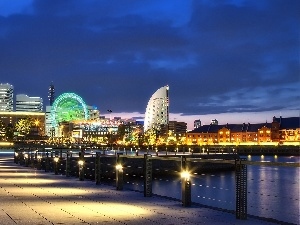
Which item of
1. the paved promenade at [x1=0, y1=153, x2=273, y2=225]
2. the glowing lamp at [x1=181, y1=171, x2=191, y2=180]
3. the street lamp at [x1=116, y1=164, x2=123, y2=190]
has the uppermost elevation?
the glowing lamp at [x1=181, y1=171, x2=191, y2=180]

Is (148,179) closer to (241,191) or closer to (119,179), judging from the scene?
(119,179)

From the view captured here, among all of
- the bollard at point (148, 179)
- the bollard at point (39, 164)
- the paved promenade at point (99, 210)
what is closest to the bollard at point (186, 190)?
the paved promenade at point (99, 210)

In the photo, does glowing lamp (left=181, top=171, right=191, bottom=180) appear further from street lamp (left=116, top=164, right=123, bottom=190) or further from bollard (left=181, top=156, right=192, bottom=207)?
street lamp (left=116, top=164, right=123, bottom=190)

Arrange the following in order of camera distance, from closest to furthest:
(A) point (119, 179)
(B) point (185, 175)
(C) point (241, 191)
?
(C) point (241, 191)
(B) point (185, 175)
(A) point (119, 179)

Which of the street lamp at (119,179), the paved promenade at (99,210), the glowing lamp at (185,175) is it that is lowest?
the paved promenade at (99,210)

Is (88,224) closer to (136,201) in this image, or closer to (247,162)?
(247,162)

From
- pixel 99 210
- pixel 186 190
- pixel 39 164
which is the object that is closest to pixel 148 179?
pixel 186 190

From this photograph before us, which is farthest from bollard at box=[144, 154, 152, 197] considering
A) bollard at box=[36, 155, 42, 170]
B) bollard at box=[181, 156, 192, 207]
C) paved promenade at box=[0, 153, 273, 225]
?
bollard at box=[36, 155, 42, 170]

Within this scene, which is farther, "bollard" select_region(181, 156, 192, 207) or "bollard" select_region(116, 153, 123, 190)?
"bollard" select_region(116, 153, 123, 190)

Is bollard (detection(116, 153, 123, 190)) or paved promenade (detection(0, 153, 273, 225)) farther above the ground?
bollard (detection(116, 153, 123, 190))

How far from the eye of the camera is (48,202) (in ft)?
51.7

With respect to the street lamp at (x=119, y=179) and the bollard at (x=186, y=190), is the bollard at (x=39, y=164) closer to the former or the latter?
the street lamp at (x=119, y=179)

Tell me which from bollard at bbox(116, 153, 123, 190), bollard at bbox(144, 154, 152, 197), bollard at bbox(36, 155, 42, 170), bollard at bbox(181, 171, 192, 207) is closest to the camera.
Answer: bollard at bbox(181, 171, 192, 207)

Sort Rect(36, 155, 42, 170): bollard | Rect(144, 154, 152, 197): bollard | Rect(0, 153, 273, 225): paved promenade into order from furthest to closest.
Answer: Rect(36, 155, 42, 170): bollard → Rect(144, 154, 152, 197): bollard → Rect(0, 153, 273, 225): paved promenade
